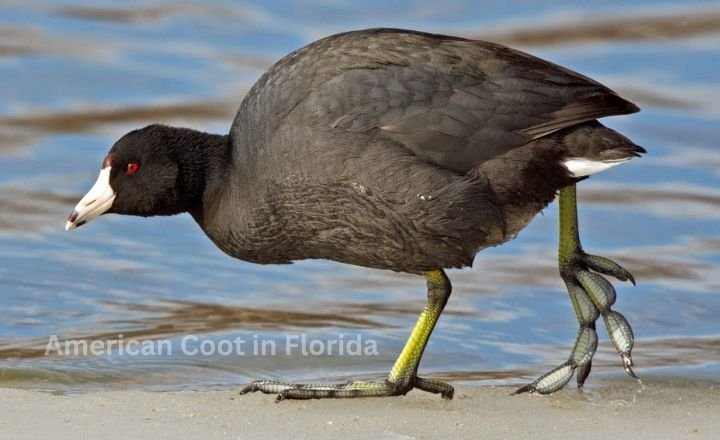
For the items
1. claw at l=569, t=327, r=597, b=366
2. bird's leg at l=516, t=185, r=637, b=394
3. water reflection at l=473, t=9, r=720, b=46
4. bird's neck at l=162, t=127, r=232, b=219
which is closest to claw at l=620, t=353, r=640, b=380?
bird's leg at l=516, t=185, r=637, b=394

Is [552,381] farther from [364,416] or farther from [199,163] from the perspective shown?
[199,163]

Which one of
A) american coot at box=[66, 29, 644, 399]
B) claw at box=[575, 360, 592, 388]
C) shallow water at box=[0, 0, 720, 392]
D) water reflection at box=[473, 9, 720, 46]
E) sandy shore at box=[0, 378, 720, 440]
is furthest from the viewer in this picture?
water reflection at box=[473, 9, 720, 46]

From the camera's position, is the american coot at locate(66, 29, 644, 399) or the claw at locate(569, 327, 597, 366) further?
the claw at locate(569, 327, 597, 366)

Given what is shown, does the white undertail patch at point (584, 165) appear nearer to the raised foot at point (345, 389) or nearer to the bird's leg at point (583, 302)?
the bird's leg at point (583, 302)

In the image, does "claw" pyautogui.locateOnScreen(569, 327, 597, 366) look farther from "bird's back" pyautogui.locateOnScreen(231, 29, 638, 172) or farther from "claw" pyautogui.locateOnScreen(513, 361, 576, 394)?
"bird's back" pyautogui.locateOnScreen(231, 29, 638, 172)

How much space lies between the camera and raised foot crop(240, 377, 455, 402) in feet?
17.2

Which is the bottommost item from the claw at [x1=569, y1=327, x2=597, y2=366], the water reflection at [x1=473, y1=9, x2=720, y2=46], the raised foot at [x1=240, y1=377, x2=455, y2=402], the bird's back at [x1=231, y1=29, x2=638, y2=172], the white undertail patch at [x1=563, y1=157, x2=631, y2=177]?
the raised foot at [x1=240, y1=377, x2=455, y2=402]

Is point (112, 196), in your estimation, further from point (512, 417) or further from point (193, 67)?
point (193, 67)

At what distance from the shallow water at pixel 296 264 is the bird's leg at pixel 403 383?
0.58 meters

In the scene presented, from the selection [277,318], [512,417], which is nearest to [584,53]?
[277,318]

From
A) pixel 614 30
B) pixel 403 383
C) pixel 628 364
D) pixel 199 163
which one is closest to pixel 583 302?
pixel 628 364

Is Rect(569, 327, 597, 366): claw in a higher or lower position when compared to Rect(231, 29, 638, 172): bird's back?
lower

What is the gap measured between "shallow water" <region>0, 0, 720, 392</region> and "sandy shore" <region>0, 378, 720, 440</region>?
75cm

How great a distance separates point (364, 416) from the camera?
4918 mm
